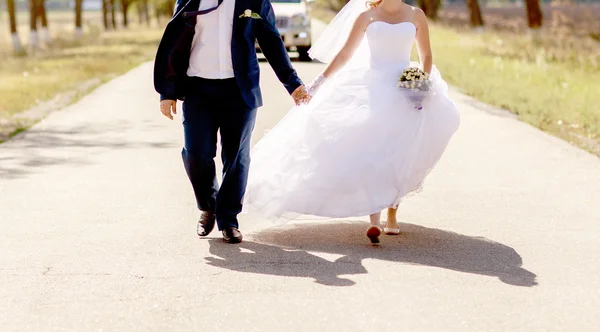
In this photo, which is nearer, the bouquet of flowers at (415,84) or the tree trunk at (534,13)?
the bouquet of flowers at (415,84)

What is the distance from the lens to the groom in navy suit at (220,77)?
24.1 ft

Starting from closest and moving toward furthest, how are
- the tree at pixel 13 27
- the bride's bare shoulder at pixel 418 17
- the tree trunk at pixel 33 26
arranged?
the bride's bare shoulder at pixel 418 17 < the tree at pixel 13 27 < the tree trunk at pixel 33 26

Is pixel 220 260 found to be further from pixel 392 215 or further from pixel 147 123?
→ pixel 147 123

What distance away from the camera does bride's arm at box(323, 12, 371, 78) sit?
25.6ft

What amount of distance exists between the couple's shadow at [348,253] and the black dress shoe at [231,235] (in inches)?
2.8

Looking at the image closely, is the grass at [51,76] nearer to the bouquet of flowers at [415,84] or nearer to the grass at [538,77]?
the grass at [538,77]

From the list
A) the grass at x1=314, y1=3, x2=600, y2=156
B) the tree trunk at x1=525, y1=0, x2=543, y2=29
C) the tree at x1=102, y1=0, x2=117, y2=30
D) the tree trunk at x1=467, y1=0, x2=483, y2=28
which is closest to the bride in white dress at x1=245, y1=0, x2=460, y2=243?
the grass at x1=314, y1=3, x2=600, y2=156

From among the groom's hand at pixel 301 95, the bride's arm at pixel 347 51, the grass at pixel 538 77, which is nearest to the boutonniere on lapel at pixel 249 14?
the groom's hand at pixel 301 95

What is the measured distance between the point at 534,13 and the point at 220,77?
37049 mm

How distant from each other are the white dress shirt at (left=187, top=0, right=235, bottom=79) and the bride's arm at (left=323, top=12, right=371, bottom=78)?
33.7 inches

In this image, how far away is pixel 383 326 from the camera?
17.9 ft

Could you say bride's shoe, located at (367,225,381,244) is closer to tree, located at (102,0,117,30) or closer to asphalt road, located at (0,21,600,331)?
asphalt road, located at (0,21,600,331)

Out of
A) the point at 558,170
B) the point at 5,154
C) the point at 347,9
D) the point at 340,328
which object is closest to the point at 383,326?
the point at 340,328

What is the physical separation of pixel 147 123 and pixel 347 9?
742cm
